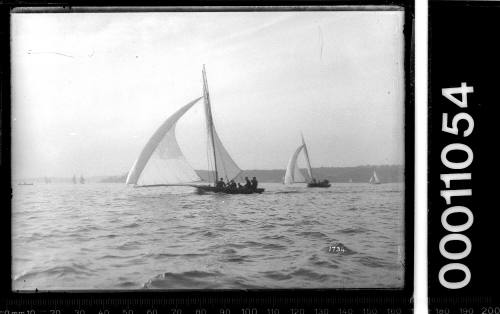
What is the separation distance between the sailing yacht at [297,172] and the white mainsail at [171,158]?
0.15 m

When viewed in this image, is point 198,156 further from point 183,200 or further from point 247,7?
point 247,7

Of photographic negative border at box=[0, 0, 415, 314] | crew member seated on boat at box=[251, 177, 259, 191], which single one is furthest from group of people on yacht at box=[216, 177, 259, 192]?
photographic negative border at box=[0, 0, 415, 314]

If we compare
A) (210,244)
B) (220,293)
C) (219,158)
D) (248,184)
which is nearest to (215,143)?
(219,158)

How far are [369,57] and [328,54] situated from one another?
0.12m

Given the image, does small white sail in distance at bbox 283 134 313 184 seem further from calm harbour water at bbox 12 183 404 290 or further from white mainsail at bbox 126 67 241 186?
white mainsail at bbox 126 67 241 186

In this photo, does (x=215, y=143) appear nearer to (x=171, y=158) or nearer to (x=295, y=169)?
(x=171, y=158)

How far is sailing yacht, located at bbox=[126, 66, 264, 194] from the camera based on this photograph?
1.31 meters

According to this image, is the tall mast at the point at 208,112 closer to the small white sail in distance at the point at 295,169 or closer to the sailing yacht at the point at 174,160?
the sailing yacht at the point at 174,160

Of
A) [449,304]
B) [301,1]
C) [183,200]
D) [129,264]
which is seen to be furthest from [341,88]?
[129,264]

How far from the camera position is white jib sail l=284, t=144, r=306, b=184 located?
1.26m

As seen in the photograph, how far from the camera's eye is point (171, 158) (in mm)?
1335

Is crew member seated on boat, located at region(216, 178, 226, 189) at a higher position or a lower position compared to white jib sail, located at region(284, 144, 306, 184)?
lower

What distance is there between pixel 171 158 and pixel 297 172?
0.37 meters

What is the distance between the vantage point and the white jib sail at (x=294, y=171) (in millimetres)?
1260
